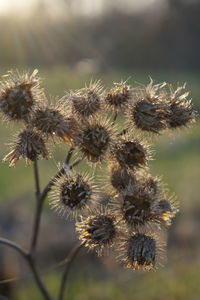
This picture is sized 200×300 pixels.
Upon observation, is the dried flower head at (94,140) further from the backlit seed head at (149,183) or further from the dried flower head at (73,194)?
the backlit seed head at (149,183)

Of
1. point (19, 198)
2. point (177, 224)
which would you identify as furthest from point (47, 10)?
point (177, 224)

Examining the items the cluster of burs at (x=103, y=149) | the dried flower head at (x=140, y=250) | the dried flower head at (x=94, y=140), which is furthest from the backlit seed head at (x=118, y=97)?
the dried flower head at (x=140, y=250)

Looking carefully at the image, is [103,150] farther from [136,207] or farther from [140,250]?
[140,250]

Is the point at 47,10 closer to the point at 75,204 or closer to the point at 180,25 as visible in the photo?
the point at 180,25

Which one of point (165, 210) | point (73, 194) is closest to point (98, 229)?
point (73, 194)

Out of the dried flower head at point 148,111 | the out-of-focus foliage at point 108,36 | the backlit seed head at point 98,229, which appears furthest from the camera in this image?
the out-of-focus foliage at point 108,36
